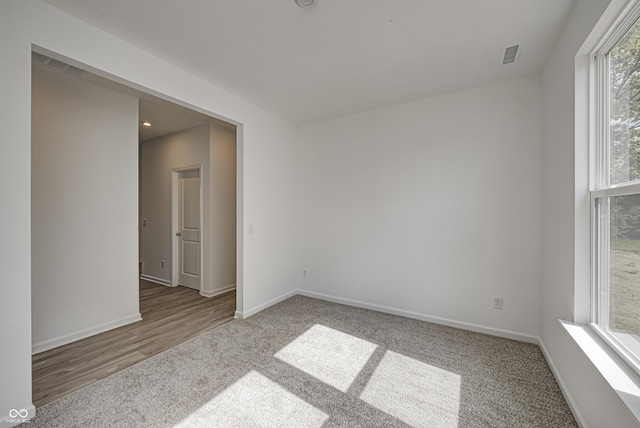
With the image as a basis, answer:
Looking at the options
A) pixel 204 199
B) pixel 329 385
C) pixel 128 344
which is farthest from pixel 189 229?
pixel 329 385

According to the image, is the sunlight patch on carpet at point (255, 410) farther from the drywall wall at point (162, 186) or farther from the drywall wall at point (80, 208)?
the drywall wall at point (162, 186)

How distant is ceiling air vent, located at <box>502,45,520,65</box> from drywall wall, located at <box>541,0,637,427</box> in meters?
0.27

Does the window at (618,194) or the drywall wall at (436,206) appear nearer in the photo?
the window at (618,194)

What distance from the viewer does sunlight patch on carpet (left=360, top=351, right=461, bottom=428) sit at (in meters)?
1.68

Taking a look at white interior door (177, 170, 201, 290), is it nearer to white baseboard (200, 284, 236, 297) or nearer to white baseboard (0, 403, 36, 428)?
white baseboard (200, 284, 236, 297)

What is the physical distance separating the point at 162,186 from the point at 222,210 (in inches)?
55.6

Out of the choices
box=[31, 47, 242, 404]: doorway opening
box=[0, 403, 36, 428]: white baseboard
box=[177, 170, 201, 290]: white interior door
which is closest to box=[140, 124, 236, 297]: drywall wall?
box=[177, 170, 201, 290]: white interior door

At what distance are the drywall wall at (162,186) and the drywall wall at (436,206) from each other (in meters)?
1.83

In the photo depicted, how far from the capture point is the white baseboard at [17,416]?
155cm

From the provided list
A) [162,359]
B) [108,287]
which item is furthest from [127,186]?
[162,359]

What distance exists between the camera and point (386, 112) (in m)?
3.40

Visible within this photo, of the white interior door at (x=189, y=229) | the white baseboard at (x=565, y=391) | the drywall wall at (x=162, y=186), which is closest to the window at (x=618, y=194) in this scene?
the white baseboard at (x=565, y=391)

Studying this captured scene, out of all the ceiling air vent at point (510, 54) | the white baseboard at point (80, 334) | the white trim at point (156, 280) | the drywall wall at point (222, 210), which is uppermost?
the ceiling air vent at point (510, 54)

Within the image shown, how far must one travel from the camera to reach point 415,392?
191 cm
